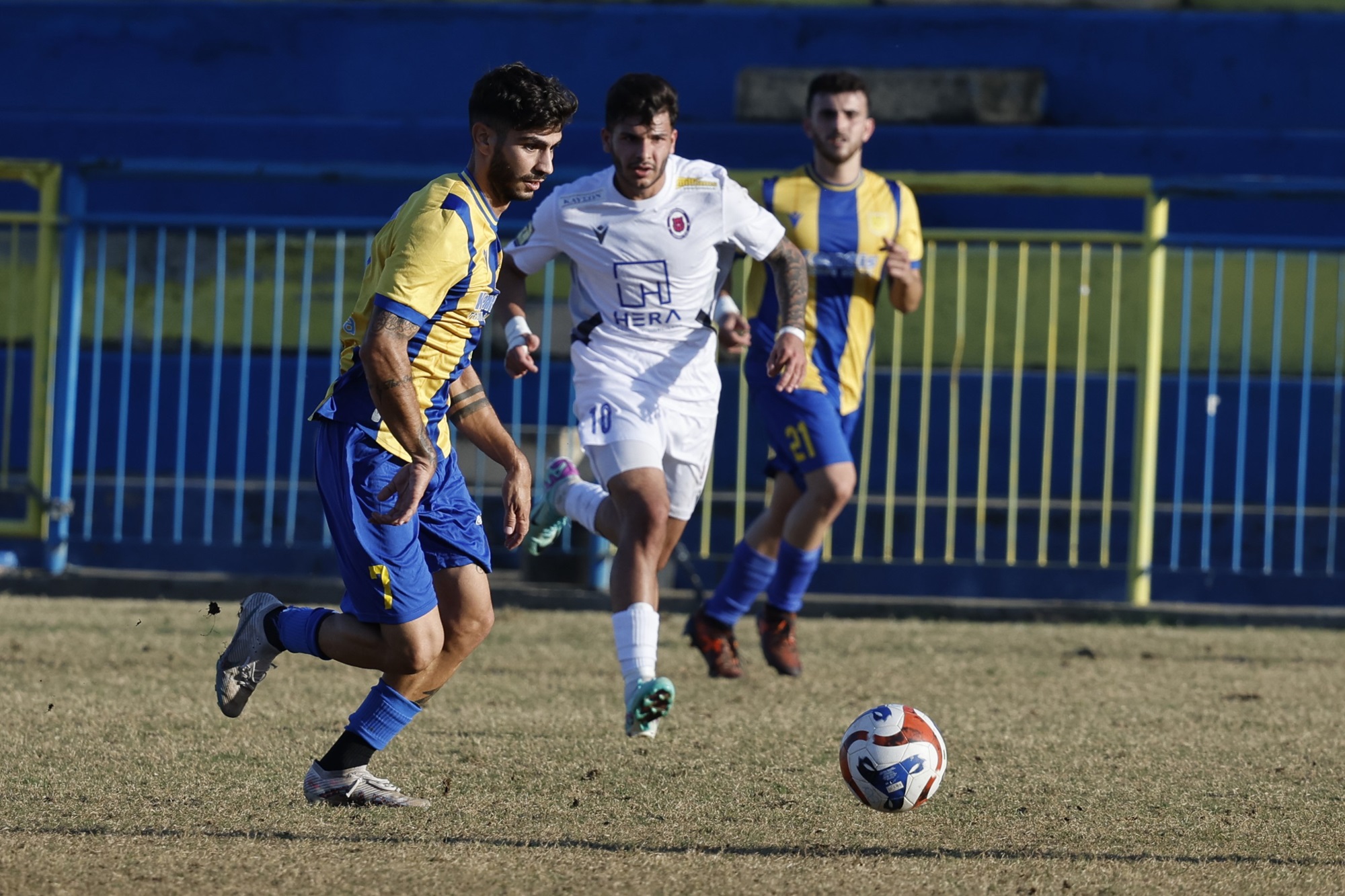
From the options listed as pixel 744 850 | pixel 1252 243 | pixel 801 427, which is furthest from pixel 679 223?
pixel 1252 243

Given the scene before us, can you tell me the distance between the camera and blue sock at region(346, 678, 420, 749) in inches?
171

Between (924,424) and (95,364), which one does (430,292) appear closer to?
(924,424)

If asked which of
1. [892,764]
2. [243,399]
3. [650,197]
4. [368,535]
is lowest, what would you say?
[892,764]

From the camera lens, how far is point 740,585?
7090 mm

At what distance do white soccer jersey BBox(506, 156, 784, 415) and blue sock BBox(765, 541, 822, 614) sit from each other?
46.2 inches

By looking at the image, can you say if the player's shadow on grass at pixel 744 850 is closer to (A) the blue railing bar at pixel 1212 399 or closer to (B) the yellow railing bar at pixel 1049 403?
(B) the yellow railing bar at pixel 1049 403

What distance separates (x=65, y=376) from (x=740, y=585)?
4.01m

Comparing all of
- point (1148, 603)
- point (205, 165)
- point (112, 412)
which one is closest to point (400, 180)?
point (205, 165)

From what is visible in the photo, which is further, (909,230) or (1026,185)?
(1026,185)

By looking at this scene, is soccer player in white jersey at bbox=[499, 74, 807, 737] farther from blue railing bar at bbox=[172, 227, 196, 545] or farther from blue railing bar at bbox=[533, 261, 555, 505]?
blue railing bar at bbox=[172, 227, 196, 545]

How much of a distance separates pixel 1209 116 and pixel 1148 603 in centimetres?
429

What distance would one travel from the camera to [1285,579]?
1066 centimetres

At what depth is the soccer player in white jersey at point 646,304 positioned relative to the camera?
227 inches

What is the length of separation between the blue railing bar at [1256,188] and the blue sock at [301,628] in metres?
5.71
